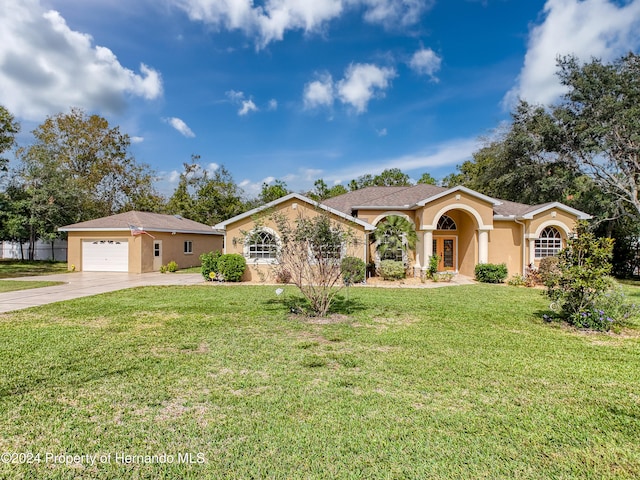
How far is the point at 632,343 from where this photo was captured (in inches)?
289

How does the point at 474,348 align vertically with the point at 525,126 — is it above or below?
below

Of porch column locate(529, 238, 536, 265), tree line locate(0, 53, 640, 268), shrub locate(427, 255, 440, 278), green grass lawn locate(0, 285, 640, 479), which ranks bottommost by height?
green grass lawn locate(0, 285, 640, 479)

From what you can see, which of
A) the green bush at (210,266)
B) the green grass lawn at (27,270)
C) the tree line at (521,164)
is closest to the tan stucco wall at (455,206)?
the tree line at (521,164)

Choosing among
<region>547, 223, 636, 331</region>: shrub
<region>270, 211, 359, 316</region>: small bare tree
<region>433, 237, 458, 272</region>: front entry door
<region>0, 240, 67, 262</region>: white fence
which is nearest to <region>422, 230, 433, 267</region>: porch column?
<region>433, 237, 458, 272</region>: front entry door

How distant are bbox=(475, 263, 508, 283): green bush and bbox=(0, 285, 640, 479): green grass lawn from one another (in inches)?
376

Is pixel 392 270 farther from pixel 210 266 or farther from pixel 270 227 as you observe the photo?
pixel 210 266

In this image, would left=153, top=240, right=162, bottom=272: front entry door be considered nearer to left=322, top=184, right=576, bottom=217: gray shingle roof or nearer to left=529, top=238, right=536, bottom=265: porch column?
left=322, top=184, right=576, bottom=217: gray shingle roof

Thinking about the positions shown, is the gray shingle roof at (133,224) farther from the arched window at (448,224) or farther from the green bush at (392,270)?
the arched window at (448,224)

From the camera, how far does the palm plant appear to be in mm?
19031

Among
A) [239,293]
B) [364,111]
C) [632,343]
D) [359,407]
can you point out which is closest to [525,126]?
[364,111]

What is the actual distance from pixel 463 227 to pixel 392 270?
620cm

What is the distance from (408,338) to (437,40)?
15.6 meters

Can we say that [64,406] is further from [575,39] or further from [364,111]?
[575,39]

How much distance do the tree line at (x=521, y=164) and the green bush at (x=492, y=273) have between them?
7.02 metres
